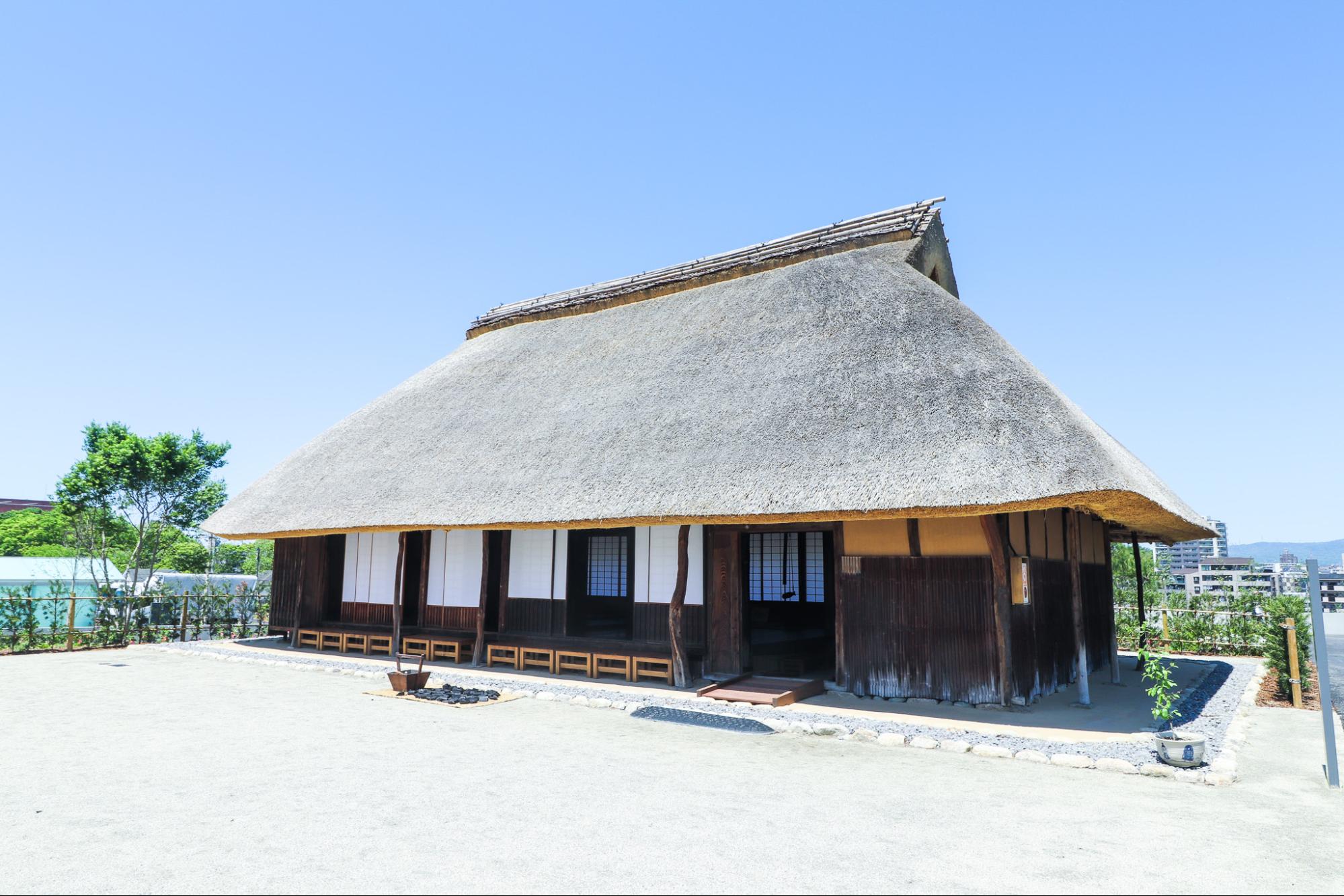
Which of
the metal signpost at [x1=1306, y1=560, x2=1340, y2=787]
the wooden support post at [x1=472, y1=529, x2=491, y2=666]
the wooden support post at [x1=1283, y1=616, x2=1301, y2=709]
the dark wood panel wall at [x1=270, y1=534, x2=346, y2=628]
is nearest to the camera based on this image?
the metal signpost at [x1=1306, y1=560, x2=1340, y2=787]

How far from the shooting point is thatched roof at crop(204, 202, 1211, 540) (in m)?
7.70

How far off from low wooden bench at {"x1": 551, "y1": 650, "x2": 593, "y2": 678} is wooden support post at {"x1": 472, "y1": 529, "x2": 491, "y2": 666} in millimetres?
1438

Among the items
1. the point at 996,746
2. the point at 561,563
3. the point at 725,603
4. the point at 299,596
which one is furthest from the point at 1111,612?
the point at 299,596

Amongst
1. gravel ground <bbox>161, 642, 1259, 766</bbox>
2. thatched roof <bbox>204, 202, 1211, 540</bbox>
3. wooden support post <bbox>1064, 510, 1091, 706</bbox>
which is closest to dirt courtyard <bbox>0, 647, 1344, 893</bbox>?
gravel ground <bbox>161, 642, 1259, 766</bbox>

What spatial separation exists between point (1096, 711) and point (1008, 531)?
2120mm

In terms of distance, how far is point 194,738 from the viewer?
265 inches

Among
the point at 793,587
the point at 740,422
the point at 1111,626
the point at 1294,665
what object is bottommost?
the point at 1294,665

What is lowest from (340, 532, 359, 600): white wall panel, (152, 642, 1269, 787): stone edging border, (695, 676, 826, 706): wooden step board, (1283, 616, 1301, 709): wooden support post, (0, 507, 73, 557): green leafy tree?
(152, 642, 1269, 787): stone edging border

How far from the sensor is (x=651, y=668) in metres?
10.3

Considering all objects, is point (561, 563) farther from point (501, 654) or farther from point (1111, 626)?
point (1111, 626)

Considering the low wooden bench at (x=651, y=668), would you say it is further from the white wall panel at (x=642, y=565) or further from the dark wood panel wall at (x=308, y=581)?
the dark wood panel wall at (x=308, y=581)

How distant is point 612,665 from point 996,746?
537cm

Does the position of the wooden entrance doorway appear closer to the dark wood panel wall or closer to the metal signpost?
the metal signpost

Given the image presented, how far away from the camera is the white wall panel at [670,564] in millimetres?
10336
